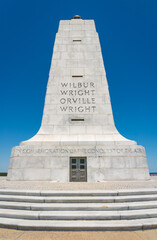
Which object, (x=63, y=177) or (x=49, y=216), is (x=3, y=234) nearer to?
(x=49, y=216)

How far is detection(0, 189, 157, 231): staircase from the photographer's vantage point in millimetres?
4461

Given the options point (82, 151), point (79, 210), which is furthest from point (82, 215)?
point (82, 151)

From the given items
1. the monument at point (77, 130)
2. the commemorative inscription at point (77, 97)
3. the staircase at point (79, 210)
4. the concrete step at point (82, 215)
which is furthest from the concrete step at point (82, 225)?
the commemorative inscription at point (77, 97)

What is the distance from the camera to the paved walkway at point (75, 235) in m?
3.96

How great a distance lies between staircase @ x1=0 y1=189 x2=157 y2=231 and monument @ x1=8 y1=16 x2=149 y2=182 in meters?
4.03

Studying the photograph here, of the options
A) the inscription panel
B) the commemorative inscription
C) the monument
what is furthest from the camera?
the commemorative inscription

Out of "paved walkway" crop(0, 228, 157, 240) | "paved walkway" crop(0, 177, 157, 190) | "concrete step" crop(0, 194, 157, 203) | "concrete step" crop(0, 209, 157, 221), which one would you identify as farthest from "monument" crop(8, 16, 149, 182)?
"paved walkway" crop(0, 228, 157, 240)

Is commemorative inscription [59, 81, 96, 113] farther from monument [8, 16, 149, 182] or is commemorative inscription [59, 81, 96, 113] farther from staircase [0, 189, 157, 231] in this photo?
staircase [0, 189, 157, 231]

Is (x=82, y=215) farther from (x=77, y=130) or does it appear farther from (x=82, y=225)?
(x=77, y=130)

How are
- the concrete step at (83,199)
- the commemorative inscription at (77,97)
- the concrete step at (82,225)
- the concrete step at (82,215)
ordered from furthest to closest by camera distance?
1. the commemorative inscription at (77,97)
2. the concrete step at (83,199)
3. the concrete step at (82,215)
4. the concrete step at (82,225)

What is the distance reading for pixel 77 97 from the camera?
12359 mm

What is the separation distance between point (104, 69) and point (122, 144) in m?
6.04

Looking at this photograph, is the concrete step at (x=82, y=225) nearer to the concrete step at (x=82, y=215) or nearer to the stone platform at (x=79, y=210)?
the stone platform at (x=79, y=210)

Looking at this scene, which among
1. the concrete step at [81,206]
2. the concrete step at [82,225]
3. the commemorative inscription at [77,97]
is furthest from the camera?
the commemorative inscription at [77,97]
